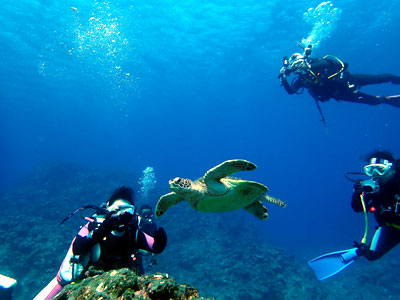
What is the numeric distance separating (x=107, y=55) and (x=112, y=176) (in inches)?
703

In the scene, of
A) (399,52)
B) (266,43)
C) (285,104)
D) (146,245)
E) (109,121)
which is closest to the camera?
(146,245)

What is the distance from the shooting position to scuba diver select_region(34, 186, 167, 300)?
8.95 ft

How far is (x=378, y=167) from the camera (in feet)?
15.9

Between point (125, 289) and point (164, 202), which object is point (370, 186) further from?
point (125, 289)

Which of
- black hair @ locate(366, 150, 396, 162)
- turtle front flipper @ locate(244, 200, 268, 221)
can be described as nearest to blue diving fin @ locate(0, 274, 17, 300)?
turtle front flipper @ locate(244, 200, 268, 221)

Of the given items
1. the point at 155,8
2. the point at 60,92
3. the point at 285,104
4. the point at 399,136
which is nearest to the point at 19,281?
the point at 155,8

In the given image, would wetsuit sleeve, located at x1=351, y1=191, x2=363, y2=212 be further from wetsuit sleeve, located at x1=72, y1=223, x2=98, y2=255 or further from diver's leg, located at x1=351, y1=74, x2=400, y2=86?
diver's leg, located at x1=351, y1=74, x2=400, y2=86

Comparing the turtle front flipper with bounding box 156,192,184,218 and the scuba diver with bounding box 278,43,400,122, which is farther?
the scuba diver with bounding box 278,43,400,122

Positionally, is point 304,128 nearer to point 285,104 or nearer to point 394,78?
point 285,104

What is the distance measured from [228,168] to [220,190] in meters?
0.54

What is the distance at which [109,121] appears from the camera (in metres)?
82.7

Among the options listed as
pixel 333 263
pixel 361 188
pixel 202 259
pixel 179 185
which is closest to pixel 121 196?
pixel 179 185

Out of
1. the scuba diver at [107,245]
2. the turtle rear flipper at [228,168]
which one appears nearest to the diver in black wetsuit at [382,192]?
the turtle rear flipper at [228,168]

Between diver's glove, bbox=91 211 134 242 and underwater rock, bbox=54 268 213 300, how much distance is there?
83cm
